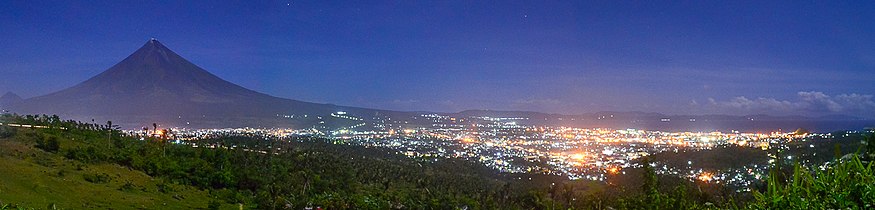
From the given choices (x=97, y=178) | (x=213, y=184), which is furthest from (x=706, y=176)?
(x=97, y=178)

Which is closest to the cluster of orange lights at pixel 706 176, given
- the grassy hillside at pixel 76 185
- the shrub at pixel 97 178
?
the grassy hillside at pixel 76 185

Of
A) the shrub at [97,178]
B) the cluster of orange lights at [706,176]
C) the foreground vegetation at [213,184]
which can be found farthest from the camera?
the cluster of orange lights at [706,176]

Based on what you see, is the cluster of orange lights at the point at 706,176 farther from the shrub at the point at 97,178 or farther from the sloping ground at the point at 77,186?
the shrub at the point at 97,178

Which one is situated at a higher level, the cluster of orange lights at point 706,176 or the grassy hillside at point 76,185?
the grassy hillside at point 76,185

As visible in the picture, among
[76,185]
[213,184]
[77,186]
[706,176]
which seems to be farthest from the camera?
A: [706,176]

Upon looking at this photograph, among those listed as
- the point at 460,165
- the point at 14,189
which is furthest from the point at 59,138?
the point at 460,165

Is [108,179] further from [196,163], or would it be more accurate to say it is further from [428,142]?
[428,142]

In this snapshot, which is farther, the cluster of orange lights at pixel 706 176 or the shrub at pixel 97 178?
the cluster of orange lights at pixel 706 176

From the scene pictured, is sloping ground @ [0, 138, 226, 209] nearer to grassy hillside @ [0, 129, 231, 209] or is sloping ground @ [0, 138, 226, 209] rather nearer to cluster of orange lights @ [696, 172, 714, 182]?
grassy hillside @ [0, 129, 231, 209]

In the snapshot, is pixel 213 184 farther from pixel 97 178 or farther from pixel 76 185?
pixel 76 185
